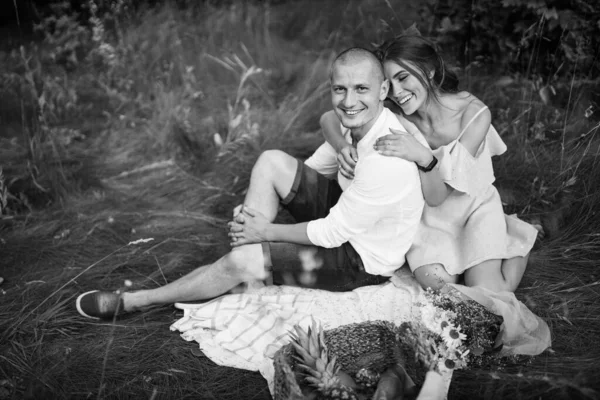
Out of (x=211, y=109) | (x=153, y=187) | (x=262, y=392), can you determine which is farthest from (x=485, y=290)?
(x=211, y=109)

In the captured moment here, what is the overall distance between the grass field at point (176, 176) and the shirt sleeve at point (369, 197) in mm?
809

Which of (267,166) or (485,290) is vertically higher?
(267,166)

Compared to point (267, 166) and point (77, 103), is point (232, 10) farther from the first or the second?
point (267, 166)

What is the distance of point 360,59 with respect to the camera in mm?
2959

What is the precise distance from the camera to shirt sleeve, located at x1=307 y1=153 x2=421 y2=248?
9.28 ft

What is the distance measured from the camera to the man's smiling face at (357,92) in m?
2.95

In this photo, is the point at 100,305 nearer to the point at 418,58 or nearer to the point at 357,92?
the point at 357,92

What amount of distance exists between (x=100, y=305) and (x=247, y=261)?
0.87 metres

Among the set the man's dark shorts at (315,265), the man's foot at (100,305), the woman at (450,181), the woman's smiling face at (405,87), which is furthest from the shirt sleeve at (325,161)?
the man's foot at (100,305)

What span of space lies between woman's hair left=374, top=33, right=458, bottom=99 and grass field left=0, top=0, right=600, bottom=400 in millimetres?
983

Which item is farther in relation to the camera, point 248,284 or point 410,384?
point 248,284

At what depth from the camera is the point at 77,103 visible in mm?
5391

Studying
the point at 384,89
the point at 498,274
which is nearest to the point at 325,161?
the point at 384,89

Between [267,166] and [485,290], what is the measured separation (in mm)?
1342
